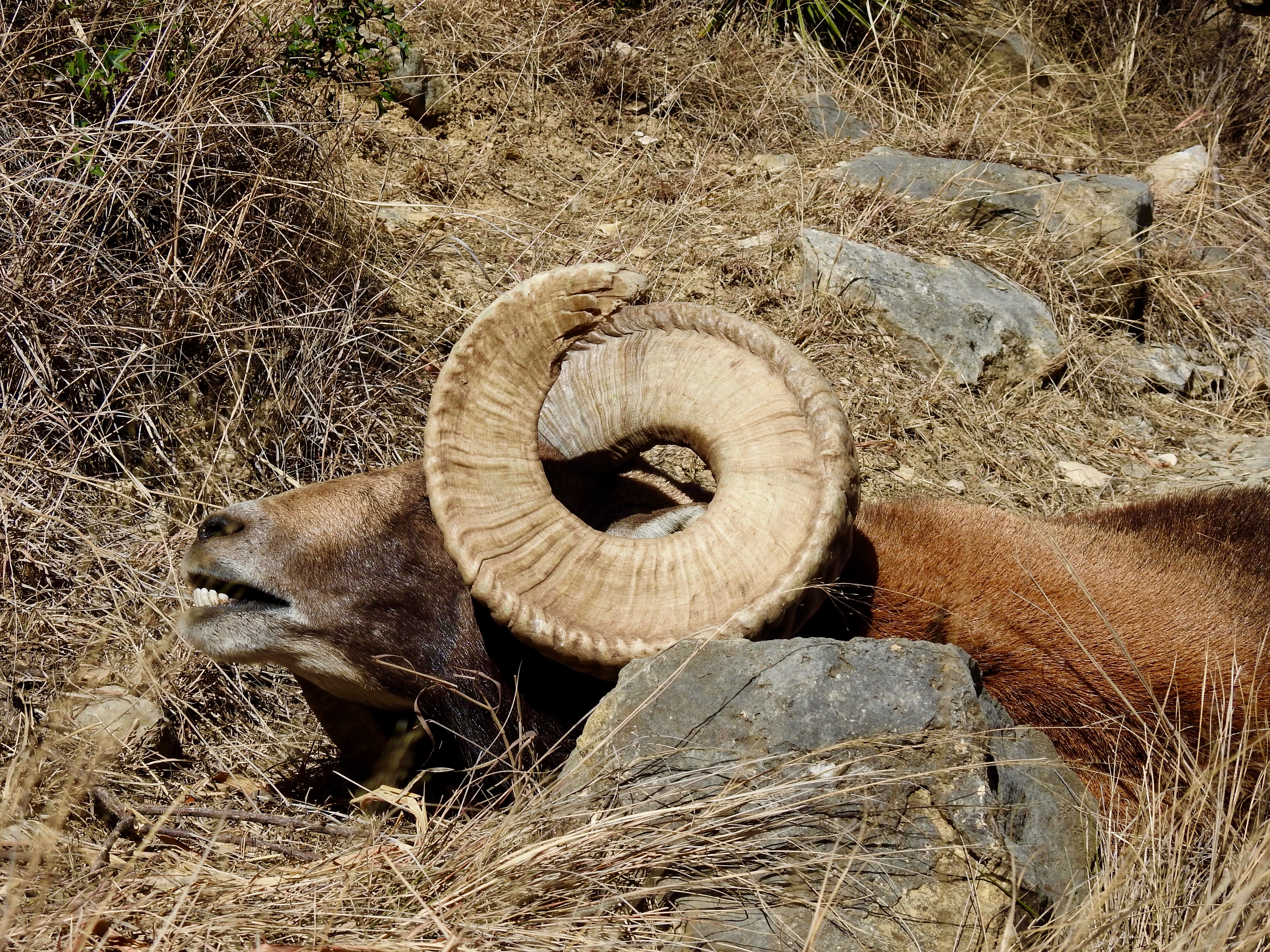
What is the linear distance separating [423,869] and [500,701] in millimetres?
783

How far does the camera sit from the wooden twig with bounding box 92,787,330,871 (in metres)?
3.12

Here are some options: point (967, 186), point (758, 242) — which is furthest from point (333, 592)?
point (967, 186)

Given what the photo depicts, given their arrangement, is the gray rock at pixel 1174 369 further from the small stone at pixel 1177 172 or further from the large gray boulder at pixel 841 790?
the large gray boulder at pixel 841 790

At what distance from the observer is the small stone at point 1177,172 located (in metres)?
9.08

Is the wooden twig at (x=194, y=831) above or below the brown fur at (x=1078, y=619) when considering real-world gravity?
below

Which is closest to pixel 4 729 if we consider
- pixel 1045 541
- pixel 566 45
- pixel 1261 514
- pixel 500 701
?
pixel 500 701

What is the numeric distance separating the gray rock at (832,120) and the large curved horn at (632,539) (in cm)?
543

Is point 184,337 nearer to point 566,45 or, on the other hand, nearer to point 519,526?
point 519,526

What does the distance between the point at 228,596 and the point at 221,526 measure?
0.75 feet

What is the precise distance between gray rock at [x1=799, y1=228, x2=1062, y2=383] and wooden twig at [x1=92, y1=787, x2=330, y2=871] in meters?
4.50

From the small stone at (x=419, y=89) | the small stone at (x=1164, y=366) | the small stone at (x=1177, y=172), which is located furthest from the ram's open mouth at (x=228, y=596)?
the small stone at (x=1177, y=172)

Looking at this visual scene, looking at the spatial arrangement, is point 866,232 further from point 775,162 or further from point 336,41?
point 336,41

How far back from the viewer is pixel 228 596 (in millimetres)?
3484

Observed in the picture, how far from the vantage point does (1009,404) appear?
256 inches
